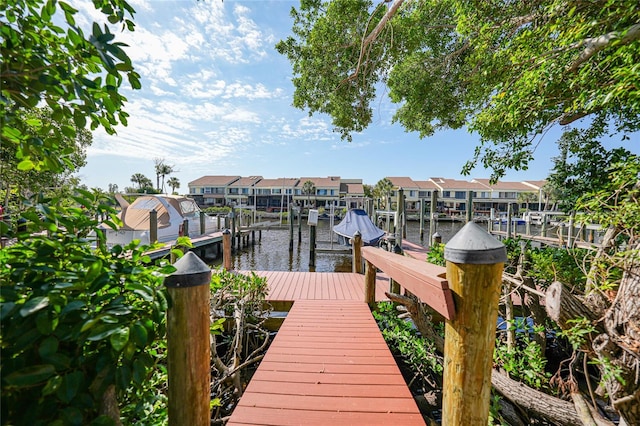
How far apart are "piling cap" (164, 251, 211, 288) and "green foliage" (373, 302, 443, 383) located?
3.52 m

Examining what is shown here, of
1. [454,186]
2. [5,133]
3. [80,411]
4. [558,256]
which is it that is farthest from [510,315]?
[454,186]

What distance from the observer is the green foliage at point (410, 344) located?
3.79 metres

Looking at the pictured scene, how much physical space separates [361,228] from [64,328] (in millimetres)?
12383

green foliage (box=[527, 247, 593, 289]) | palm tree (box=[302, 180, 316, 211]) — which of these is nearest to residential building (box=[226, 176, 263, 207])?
palm tree (box=[302, 180, 316, 211])

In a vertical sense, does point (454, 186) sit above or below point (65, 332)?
above

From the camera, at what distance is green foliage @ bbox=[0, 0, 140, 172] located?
3.16 ft

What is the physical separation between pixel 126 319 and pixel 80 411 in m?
0.29

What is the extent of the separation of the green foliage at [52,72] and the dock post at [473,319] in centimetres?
168

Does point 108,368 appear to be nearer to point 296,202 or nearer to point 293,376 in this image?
point 293,376

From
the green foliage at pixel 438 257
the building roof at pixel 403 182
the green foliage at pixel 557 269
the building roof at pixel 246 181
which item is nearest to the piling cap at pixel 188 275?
the green foliage at pixel 438 257

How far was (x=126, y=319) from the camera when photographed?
1003 millimetres

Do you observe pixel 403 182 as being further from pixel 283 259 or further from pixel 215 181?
pixel 283 259

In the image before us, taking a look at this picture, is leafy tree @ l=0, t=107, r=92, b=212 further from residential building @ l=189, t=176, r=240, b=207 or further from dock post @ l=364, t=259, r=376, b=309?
residential building @ l=189, t=176, r=240, b=207

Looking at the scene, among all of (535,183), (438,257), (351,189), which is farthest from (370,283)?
(535,183)
